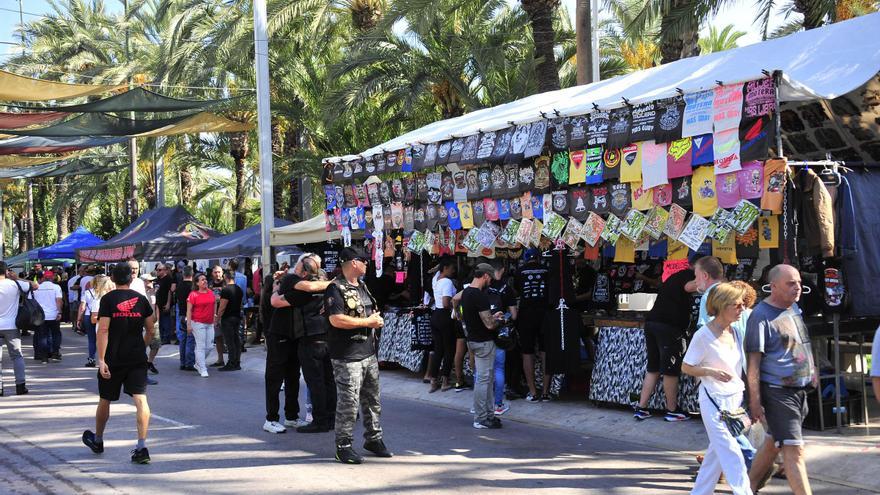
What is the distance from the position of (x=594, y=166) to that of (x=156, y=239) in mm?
18733

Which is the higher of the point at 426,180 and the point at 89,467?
the point at 426,180

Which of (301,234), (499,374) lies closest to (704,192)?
(499,374)

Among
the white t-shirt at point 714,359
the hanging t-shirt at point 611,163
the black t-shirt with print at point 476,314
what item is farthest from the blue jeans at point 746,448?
the hanging t-shirt at point 611,163

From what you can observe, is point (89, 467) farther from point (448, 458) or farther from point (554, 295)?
point (554, 295)

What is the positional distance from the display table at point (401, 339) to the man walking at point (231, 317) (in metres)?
2.74

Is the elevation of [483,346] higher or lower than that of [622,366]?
higher

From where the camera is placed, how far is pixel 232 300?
15797mm

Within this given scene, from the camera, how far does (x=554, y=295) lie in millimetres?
11539

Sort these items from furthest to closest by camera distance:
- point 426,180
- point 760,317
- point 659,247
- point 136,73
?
point 136,73
point 426,180
point 659,247
point 760,317

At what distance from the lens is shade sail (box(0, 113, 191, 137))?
18.7 m

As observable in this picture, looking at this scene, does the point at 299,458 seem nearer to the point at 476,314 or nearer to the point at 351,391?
the point at 351,391

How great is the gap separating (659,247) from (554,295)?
1444 millimetres

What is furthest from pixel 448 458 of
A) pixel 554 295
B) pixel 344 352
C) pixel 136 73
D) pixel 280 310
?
pixel 136 73

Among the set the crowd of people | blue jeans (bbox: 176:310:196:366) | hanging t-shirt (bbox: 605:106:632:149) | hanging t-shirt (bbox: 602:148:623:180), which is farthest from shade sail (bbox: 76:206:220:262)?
hanging t-shirt (bbox: 605:106:632:149)
